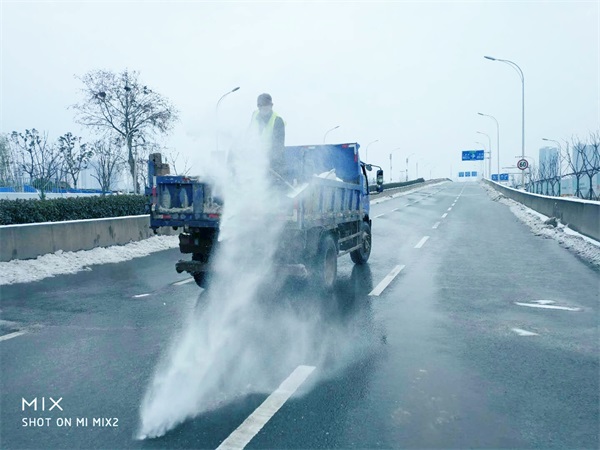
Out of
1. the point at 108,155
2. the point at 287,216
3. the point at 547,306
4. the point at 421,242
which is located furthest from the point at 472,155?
the point at 287,216

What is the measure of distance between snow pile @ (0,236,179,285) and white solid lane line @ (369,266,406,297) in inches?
254

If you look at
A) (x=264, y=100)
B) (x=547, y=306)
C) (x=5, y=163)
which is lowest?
(x=547, y=306)

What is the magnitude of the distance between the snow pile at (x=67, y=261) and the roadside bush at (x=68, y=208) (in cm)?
126

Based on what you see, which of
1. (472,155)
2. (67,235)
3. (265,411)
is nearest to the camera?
(265,411)

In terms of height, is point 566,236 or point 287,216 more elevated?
point 287,216

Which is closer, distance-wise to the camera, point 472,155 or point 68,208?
point 68,208

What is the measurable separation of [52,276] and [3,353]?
5.26 metres

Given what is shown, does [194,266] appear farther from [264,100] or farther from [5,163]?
[5,163]

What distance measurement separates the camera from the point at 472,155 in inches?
3556

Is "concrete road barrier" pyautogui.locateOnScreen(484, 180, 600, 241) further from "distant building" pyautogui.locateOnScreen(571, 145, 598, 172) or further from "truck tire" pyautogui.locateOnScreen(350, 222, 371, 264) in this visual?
"distant building" pyautogui.locateOnScreen(571, 145, 598, 172)

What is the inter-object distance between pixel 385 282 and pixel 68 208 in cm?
873

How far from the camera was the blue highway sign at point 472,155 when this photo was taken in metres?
89.9

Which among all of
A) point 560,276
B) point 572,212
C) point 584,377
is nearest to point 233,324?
point 584,377

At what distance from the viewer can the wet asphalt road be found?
150 inches
